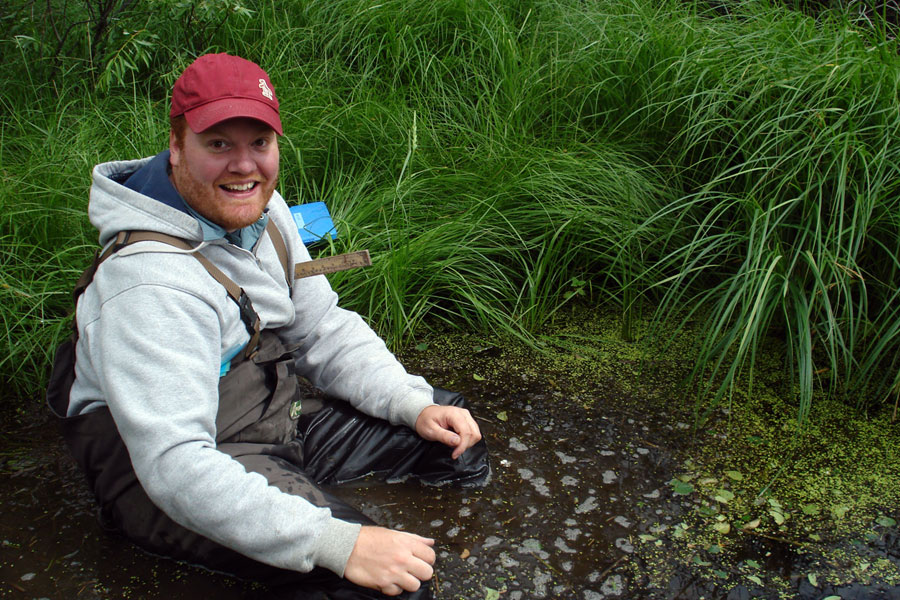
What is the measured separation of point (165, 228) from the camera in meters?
1.68

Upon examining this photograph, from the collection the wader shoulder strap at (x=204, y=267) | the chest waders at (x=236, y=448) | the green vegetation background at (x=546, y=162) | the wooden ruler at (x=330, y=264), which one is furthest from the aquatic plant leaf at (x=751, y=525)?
the wader shoulder strap at (x=204, y=267)

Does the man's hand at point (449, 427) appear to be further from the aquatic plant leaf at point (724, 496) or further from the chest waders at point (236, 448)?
the aquatic plant leaf at point (724, 496)

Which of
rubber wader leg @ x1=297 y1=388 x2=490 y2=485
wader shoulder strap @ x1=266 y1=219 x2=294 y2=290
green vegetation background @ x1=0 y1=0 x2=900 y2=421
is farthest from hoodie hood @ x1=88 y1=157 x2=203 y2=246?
green vegetation background @ x1=0 y1=0 x2=900 y2=421

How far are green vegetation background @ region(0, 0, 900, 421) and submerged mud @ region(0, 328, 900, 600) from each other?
1.26ft

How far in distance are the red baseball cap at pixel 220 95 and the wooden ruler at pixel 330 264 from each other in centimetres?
44

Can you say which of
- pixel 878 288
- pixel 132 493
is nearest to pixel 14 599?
pixel 132 493

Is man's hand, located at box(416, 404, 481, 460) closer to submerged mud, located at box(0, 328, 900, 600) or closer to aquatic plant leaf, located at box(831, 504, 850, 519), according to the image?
submerged mud, located at box(0, 328, 900, 600)

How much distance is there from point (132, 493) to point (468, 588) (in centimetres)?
80

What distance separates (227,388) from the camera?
1820 millimetres

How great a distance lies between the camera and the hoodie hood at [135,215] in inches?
66.0

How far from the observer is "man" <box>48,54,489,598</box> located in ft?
5.07

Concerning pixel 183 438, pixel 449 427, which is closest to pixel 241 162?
pixel 183 438

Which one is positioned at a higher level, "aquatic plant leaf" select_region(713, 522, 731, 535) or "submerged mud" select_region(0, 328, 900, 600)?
"aquatic plant leaf" select_region(713, 522, 731, 535)

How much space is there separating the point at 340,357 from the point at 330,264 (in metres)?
0.28
